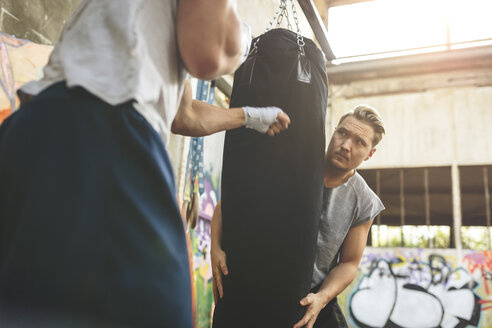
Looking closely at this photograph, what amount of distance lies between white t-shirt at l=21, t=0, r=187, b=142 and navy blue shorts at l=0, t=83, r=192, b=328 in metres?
0.03

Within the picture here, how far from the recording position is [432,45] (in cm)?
816

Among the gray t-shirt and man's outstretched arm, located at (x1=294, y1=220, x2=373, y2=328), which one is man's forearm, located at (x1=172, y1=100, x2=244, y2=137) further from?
the gray t-shirt

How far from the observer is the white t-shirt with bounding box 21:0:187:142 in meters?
0.83

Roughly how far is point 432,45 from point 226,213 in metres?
7.72

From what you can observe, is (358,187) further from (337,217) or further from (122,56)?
(122,56)

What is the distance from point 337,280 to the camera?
2.31 m

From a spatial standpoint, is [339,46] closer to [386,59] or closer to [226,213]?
[386,59]

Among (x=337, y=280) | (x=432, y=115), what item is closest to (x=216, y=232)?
(x=337, y=280)

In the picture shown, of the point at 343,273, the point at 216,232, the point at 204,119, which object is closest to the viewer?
the point at 204,119

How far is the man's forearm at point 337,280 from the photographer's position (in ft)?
7.23

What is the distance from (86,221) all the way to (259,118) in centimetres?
85

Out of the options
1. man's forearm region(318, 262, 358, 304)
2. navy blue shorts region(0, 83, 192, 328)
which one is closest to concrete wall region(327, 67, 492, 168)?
man's forearm region(318, 262, 358, 304)

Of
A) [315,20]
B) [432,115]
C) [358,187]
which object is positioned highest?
[432,115]

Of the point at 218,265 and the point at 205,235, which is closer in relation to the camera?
the point at 218,265
